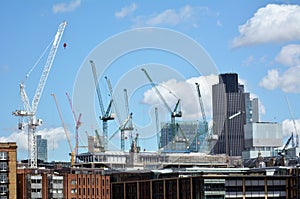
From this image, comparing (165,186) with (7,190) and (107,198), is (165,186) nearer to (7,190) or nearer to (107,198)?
(107,198)

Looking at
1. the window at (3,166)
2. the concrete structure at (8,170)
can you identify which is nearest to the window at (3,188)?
the concrete structure at (8,170)

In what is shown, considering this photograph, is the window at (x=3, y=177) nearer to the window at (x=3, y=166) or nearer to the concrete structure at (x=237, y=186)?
the window at (x=3, y=166)

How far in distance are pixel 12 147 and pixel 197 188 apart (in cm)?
3222

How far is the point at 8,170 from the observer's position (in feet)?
377

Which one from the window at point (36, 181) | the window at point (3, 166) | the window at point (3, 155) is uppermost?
the window at point (3, 155)

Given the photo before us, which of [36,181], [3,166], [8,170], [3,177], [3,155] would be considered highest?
[3,155]

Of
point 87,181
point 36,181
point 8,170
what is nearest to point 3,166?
point 8,170

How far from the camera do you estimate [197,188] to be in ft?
440

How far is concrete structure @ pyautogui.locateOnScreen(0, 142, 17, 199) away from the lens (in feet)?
375

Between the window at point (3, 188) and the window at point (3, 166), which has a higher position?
the window at point (3, 166)

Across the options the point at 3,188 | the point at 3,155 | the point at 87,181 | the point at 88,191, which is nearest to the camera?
the point at 3,188

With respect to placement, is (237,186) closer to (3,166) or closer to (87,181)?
(3,166)

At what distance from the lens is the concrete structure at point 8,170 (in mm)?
114188

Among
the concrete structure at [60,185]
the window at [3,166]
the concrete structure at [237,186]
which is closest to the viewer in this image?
the window at [3,166]
